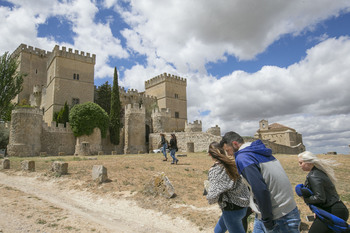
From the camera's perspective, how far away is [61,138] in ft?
92.1

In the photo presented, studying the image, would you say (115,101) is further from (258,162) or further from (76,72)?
(258,162)

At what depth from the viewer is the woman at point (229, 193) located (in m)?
3.45

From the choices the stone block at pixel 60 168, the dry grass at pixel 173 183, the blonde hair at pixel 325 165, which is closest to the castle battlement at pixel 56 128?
the dry grass at pixel 173 183

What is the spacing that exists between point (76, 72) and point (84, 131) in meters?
11.0

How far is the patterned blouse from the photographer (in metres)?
3.47

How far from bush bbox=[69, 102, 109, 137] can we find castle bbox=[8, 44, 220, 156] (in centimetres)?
74

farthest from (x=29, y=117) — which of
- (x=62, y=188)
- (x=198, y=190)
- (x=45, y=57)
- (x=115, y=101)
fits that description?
(x=45, y=57)

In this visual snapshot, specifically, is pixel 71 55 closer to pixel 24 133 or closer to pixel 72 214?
pixel 24 133

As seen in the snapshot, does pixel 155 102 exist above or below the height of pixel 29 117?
above

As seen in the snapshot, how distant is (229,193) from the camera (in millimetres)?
3516

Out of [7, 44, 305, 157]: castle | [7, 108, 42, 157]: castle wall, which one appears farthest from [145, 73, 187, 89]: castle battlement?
[7, 108, 42, 157]: castle wall

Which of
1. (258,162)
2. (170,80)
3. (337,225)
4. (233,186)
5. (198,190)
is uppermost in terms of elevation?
(170,80)

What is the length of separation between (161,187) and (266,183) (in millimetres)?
6025

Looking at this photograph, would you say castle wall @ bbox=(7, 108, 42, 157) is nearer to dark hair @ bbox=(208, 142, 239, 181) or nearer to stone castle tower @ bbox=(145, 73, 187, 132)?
stone castle tower @ bbox=(145, 73, 187, 132)
